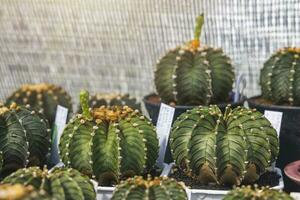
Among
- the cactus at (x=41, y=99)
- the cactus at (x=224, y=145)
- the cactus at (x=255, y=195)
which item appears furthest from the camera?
the cactus at (x=41, y=99)

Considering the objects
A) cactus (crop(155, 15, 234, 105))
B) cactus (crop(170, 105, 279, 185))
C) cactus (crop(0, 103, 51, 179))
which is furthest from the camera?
cactus (crop(155, 15, 234, 105))

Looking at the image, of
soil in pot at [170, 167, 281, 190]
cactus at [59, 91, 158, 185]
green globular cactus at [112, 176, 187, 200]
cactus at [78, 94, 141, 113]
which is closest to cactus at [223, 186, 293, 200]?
green globular cactus at [112, 176, 187, 200]

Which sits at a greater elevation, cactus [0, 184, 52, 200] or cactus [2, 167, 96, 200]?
cactus [0, 184, 52, 200]

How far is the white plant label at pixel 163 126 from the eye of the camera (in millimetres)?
2885

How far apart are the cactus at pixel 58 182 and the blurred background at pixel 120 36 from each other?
6.25ft

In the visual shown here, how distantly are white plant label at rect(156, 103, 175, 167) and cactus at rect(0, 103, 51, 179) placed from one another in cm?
49

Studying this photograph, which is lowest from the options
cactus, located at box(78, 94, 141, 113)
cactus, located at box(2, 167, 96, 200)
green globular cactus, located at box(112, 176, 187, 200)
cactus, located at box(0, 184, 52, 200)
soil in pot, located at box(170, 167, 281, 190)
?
soil in pot, located at box(170, 167, 281, 190)

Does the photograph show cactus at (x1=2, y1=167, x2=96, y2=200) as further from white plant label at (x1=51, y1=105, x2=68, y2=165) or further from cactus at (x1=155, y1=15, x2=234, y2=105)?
cactus at (x1=155, y1=15, x2=234, y2=105)

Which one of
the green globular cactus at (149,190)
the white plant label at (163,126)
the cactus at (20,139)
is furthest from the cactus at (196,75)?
the green globular cactus at (149,190)

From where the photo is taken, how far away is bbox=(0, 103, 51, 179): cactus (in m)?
2.81

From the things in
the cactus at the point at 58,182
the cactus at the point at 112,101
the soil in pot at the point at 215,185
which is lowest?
the soil in pot at the point at 215,185

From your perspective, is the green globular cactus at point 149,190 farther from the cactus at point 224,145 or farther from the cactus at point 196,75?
the cactus at point 196,75

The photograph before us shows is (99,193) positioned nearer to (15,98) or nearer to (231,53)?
(15,98)

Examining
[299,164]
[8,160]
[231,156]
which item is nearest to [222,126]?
[231,156]
